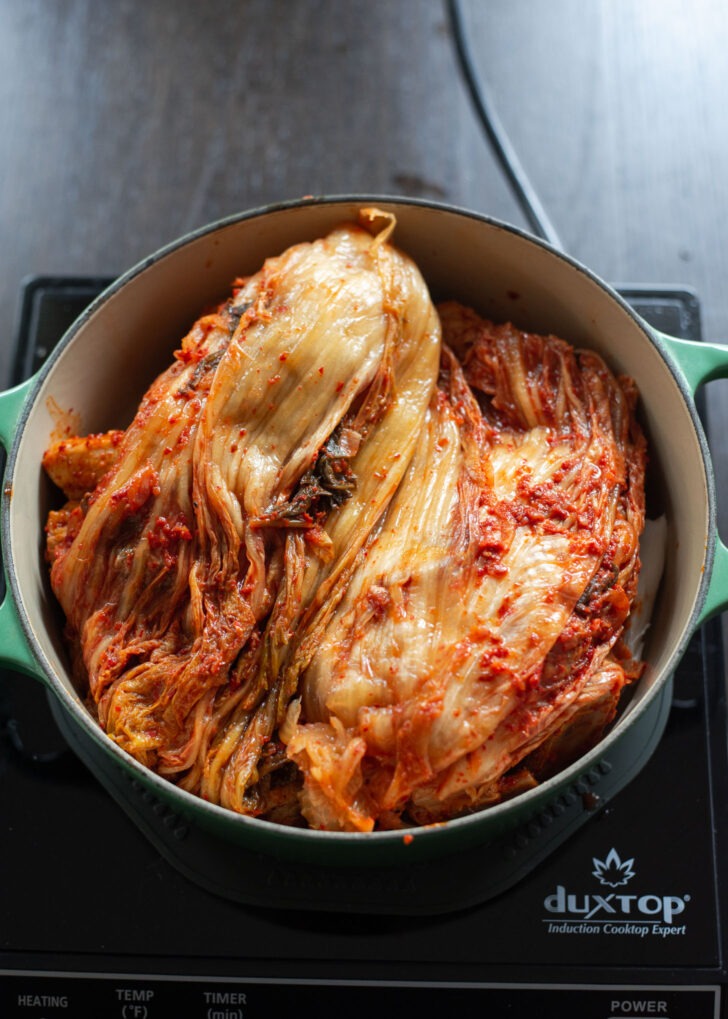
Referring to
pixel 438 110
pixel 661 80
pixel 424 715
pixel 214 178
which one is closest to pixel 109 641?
pixel 424 715

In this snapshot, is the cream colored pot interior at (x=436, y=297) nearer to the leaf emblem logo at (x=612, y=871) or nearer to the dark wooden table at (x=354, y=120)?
the leaf emblem logo at (x=612, y=871)

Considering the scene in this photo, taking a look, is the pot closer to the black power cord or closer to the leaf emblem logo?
the leaf emblem logo

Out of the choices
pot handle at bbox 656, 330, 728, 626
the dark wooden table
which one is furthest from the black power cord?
pot handle at bbox 656, 330, 728, 626

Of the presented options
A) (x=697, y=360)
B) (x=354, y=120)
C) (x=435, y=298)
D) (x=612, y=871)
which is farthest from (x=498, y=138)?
(x=612, y=871)

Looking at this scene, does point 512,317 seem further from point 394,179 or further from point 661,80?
point 661,80

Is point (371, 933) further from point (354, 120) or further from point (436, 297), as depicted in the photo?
point (354, 120)

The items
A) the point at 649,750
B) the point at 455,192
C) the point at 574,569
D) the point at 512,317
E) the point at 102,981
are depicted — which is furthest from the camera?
the point at 455,192

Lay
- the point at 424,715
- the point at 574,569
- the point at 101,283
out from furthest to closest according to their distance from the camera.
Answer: the point at 101,283 < the point at 574,569 < the point at 424,715
